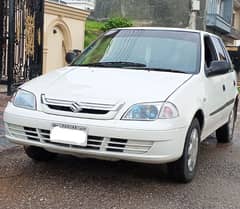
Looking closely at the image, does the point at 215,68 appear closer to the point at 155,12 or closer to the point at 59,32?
the point at 59,32

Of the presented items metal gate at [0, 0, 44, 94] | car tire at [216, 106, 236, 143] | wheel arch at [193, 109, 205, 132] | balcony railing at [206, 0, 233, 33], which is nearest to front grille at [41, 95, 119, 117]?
wheel arch at [193, 109, 205, 132]

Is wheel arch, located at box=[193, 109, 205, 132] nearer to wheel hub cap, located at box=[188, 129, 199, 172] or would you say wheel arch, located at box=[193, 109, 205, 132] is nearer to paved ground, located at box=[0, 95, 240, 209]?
wheel hub cap, located at box=[188, 129, 199, 172]

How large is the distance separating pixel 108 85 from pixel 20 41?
6.33m

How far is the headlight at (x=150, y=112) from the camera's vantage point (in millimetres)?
4672

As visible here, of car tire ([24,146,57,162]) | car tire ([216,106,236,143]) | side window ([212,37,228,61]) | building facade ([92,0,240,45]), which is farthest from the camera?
building facade ([92,0,240,45])

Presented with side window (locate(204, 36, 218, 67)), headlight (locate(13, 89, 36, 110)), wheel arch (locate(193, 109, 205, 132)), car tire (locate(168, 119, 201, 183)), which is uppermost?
side window (locate(204, 36, 218, 67))

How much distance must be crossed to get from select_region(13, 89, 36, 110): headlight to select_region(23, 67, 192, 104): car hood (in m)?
0.07

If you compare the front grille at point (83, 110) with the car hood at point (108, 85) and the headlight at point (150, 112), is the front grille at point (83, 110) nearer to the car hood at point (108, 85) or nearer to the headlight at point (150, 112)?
the car hood at point (108, 85)

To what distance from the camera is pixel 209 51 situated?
257 inches

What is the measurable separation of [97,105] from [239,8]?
4095 centimetres

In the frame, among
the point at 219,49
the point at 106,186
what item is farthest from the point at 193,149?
the point at 219,49

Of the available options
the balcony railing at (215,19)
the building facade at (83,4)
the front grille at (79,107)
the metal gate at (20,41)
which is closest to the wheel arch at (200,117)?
the front grille at (79,107)

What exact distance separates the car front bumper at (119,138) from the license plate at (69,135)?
1.7 inches

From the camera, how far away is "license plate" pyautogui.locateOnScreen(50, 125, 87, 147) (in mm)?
4668
